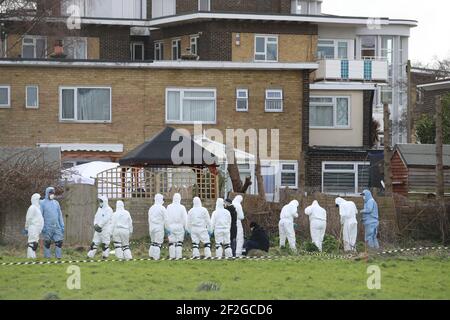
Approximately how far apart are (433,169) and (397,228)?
10768mm

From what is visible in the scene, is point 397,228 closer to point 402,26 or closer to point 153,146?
point 153,146

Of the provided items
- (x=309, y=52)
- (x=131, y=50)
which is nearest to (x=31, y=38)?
(x=131, y=50)

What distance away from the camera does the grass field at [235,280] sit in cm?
2364

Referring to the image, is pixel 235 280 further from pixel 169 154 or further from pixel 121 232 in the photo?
pixel 169 154

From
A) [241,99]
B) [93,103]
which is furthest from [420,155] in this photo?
[93,103]

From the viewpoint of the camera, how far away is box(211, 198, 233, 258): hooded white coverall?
33.6 m

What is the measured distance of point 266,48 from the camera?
61.3 m

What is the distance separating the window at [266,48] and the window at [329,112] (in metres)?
5.30

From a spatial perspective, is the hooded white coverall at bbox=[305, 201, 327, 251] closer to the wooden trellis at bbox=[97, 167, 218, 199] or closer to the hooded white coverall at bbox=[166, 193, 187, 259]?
the hooded white coverall at bbox=[166, 193, 187, 259]

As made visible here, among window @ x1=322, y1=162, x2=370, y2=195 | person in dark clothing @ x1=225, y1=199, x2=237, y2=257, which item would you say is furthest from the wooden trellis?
window @ x1=322, y1=162, x2=370, y2=195

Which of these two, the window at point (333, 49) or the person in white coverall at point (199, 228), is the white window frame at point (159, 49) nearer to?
the window at point (333, 49)

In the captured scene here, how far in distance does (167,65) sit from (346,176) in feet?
29.4

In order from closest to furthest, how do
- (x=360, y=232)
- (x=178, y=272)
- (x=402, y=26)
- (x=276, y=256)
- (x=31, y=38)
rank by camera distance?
1. (x=178, y=272)
2. (x=276, y=256)
3. (x=360, y=232)
4. (x=31, y=38)
5. (x=402, y=26)

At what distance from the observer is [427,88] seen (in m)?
71.7
